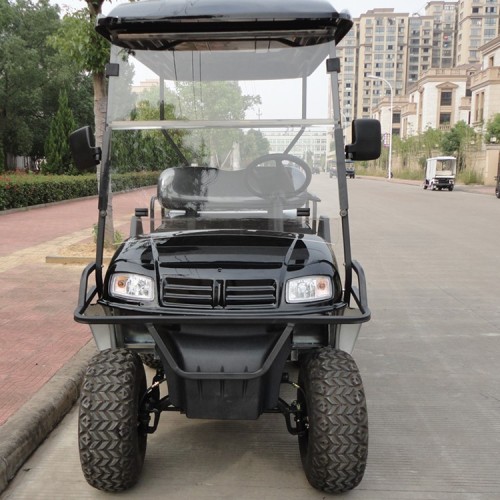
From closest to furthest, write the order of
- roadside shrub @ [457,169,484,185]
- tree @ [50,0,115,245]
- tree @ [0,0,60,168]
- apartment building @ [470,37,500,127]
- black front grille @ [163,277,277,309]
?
black front grille @ [163,277,277,309]
tree @ [50,0,115,245]
tree @ [0,0,60,168]
roadside shrub @ [457,169,484,185]
apartment building @ [470,37,500,127]

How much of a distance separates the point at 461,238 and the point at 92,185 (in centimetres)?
1691

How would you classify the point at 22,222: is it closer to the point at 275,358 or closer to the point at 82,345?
the point at 82,345

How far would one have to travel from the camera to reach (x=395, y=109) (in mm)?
121500

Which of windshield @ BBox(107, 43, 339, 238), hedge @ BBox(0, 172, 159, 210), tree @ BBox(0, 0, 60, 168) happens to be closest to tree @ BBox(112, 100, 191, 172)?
windshield @ BBox(107, 43, 339, 238)

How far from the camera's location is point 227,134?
3719 mm

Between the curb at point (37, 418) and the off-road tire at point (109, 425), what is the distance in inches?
22.1

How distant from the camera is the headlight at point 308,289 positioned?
10.2 feet

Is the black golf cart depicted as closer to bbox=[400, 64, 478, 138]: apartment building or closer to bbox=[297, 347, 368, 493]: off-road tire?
bbox=[297, 347, 368, 493]: off-road tire

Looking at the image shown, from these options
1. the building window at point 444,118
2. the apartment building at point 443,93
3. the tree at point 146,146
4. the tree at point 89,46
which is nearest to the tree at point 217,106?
the tree at point 146,146

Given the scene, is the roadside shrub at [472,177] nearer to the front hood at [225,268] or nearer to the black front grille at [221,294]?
the front hood at [225,268]

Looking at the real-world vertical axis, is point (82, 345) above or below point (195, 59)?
below

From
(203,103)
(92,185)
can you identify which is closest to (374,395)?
(203,103)

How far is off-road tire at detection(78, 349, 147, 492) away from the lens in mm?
2955

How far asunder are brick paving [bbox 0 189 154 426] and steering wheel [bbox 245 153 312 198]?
661 mm
